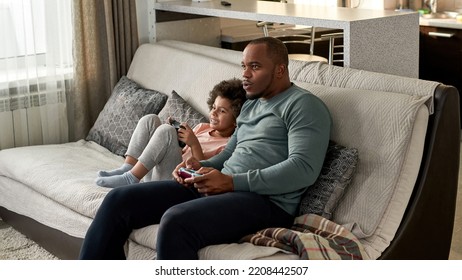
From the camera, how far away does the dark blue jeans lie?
2670 mm

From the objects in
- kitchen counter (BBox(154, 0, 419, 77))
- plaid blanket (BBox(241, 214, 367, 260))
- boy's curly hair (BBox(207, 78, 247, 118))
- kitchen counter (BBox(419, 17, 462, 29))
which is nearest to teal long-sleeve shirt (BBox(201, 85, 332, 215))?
plaid blanket (BBox(241, 214, 367, 260))

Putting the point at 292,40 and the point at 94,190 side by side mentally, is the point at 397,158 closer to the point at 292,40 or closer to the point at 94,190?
the point at 94,190

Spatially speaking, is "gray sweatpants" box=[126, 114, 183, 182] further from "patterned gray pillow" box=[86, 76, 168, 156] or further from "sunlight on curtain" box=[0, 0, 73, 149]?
"sunlight on curtain" box=[0, 0, 73, 149]

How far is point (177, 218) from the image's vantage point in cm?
268

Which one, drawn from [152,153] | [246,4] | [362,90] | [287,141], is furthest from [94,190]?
[246,4]

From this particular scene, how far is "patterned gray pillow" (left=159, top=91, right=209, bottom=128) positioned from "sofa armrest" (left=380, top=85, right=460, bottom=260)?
115 centimetres

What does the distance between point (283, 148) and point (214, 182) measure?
28cm

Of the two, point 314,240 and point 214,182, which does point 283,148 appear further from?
point 314,240

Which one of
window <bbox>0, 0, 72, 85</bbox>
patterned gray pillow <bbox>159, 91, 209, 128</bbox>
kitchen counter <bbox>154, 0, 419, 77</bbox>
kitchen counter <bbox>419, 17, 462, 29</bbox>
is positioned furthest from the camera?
kitchen counter <bbox>419, 17, 462, 29</bbox>

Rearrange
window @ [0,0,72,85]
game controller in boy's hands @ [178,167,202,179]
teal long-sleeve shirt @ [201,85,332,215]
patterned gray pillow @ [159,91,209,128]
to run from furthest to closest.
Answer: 1. window @ [0,0,72,85]
2. patterned gray pillow @ [159,91,209,128]
3. game controller in boy's hands @ [178,167,202,179]
4. teal long-sleeve shirt @ [201,85,332,215]

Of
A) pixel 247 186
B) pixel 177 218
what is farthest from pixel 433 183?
pixel 177 218

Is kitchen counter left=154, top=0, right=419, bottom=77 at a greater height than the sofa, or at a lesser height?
greater

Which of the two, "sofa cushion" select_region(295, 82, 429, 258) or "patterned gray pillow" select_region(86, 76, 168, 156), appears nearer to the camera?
"sofa cushion" select_region(295, 82, 429, 258)
